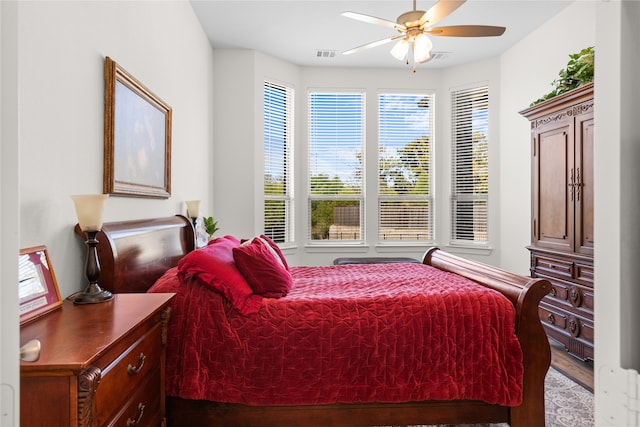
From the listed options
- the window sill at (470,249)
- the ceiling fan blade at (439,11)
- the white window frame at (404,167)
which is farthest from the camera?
A: the white window frame at (404,167)

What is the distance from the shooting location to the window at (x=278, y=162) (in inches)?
206

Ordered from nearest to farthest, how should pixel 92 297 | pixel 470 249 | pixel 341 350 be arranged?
pixel 92 297 → pixel 341 350 → pixel 470 249

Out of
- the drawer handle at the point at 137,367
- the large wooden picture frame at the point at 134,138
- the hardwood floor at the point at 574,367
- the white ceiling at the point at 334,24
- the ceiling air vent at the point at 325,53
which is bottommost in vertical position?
the hardwood floor at the point at 574,367

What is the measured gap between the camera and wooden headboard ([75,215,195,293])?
1.91 metres

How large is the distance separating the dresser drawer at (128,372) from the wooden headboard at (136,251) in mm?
482

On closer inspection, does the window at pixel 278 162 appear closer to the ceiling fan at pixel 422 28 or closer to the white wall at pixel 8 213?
the ceiling fan at pixel 422 28

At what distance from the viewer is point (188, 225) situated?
3273mm

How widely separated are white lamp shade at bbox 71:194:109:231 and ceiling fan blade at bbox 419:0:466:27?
7.71 feet

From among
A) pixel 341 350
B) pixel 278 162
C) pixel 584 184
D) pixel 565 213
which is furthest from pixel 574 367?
pixel 278 162

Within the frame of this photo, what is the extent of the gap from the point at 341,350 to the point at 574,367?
87.3 inches

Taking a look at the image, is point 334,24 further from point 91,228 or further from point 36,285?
point 36,285

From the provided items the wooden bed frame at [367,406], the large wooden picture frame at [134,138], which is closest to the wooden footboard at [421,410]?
the wooden bed frame at [367,406]

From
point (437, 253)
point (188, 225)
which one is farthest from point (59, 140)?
point (437, 253)

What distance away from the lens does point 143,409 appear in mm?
1492
